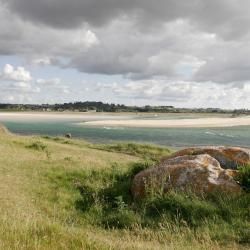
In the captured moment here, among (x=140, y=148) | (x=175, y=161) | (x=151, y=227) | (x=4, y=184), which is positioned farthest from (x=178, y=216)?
(x=140, y=148)

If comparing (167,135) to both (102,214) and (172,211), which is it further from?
(172,211)

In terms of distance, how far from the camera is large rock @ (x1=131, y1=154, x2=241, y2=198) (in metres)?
12.0

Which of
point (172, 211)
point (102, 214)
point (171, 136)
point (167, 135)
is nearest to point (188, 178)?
point (172, 211)

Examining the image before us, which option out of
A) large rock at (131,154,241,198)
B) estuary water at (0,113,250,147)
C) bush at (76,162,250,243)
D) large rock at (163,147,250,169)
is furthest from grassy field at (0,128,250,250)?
estuary water at (0,113,250,147)

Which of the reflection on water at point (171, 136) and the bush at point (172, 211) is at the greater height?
the bush at point (172, 211)

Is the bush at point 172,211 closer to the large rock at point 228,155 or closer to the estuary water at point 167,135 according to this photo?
the large rock at point 228,155

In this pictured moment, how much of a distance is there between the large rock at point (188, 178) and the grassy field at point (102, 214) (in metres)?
0.46

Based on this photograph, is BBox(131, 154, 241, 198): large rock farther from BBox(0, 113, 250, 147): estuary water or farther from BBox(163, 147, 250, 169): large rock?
BBox(0, 113, 250, 147): estuary water

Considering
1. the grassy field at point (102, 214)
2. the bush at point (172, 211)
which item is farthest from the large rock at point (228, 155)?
the bush at point (172, 211)

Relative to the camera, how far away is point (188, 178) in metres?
12.6

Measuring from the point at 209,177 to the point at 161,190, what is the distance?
53.9 inches

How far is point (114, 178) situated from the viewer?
15070mm

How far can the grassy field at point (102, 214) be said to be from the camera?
6.95 meters

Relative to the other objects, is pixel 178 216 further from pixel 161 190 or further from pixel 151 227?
pixel 161 190
